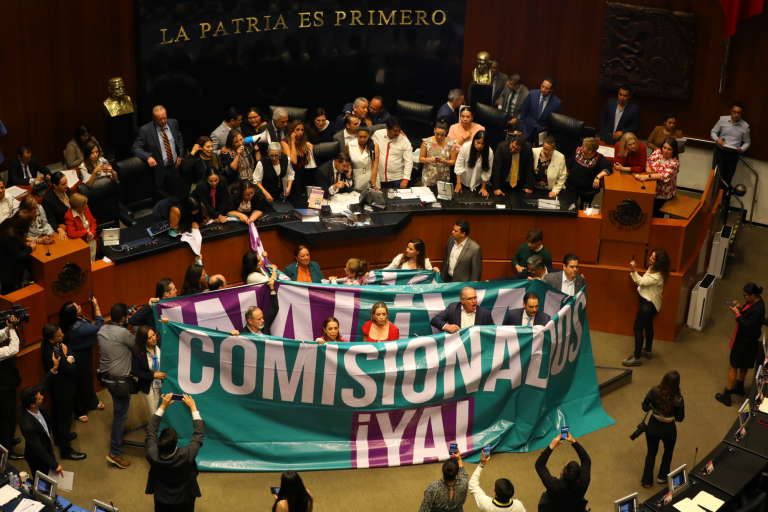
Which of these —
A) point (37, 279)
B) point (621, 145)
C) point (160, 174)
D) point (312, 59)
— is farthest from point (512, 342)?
point (312, 59)

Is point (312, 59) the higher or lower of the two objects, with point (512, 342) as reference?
higher

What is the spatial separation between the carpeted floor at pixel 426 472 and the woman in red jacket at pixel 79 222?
5.76 ft

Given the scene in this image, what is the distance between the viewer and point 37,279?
9219 mm

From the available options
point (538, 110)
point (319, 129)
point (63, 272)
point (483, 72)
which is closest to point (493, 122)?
point (538, 110)

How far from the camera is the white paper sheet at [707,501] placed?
7.33m

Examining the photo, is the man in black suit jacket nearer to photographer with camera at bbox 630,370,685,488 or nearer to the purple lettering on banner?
the purple lettering on banner

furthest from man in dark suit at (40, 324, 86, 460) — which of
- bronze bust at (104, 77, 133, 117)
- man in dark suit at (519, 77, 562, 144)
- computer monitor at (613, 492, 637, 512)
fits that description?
man in dark suit at (519, 77, 562, 144)

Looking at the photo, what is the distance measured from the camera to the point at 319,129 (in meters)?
12.4

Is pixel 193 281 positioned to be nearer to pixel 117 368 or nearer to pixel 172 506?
pixel 117 368

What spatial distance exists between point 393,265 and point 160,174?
141 inches

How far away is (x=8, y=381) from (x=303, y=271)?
11.0 ft

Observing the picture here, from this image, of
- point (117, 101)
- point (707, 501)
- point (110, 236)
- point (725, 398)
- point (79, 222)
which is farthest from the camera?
point (117, 101)

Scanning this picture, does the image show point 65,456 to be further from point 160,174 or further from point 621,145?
point 621,145

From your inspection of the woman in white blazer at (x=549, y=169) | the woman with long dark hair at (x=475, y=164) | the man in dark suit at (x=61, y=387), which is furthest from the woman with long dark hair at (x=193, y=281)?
the woman in white blazer at (x=549, y=169)
